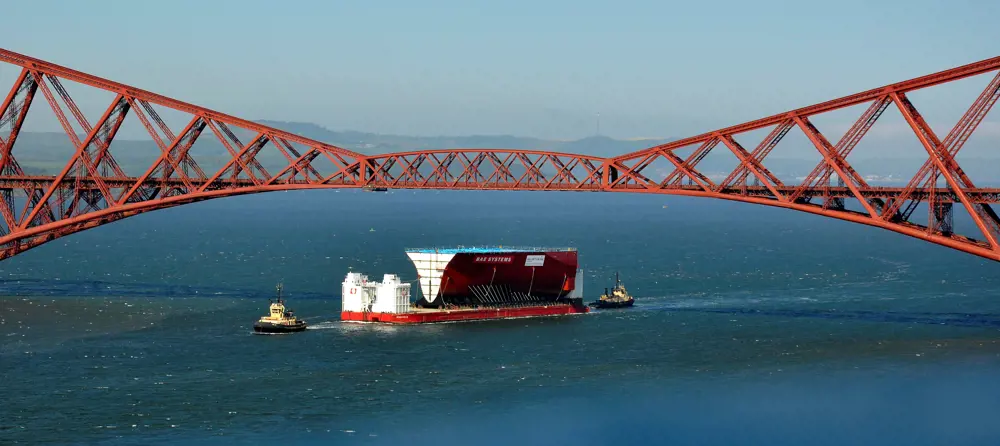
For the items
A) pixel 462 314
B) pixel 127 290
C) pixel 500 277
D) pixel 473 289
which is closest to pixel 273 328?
pixel 462 314

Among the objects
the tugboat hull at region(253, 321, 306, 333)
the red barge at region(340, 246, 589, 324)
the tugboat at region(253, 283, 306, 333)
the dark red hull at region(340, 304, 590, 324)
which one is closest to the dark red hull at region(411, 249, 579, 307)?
the red barge at region(340, 246, 589, 324)

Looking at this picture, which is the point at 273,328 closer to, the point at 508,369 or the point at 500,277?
the point at 508,369

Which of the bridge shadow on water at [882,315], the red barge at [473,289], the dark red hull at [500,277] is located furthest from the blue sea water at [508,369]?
the dark red hull at [500,277]

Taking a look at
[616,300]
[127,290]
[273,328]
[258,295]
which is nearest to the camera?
[273,328]

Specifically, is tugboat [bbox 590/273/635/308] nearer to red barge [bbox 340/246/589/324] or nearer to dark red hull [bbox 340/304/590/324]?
red barge [bbox 340/246/589/324]

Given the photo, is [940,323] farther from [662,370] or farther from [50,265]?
[50,265]

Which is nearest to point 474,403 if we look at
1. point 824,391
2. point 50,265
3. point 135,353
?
point 824,391

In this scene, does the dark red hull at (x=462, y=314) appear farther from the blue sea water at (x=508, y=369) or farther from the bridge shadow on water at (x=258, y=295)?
the bridge shadow on water at (x=258, y=295)
